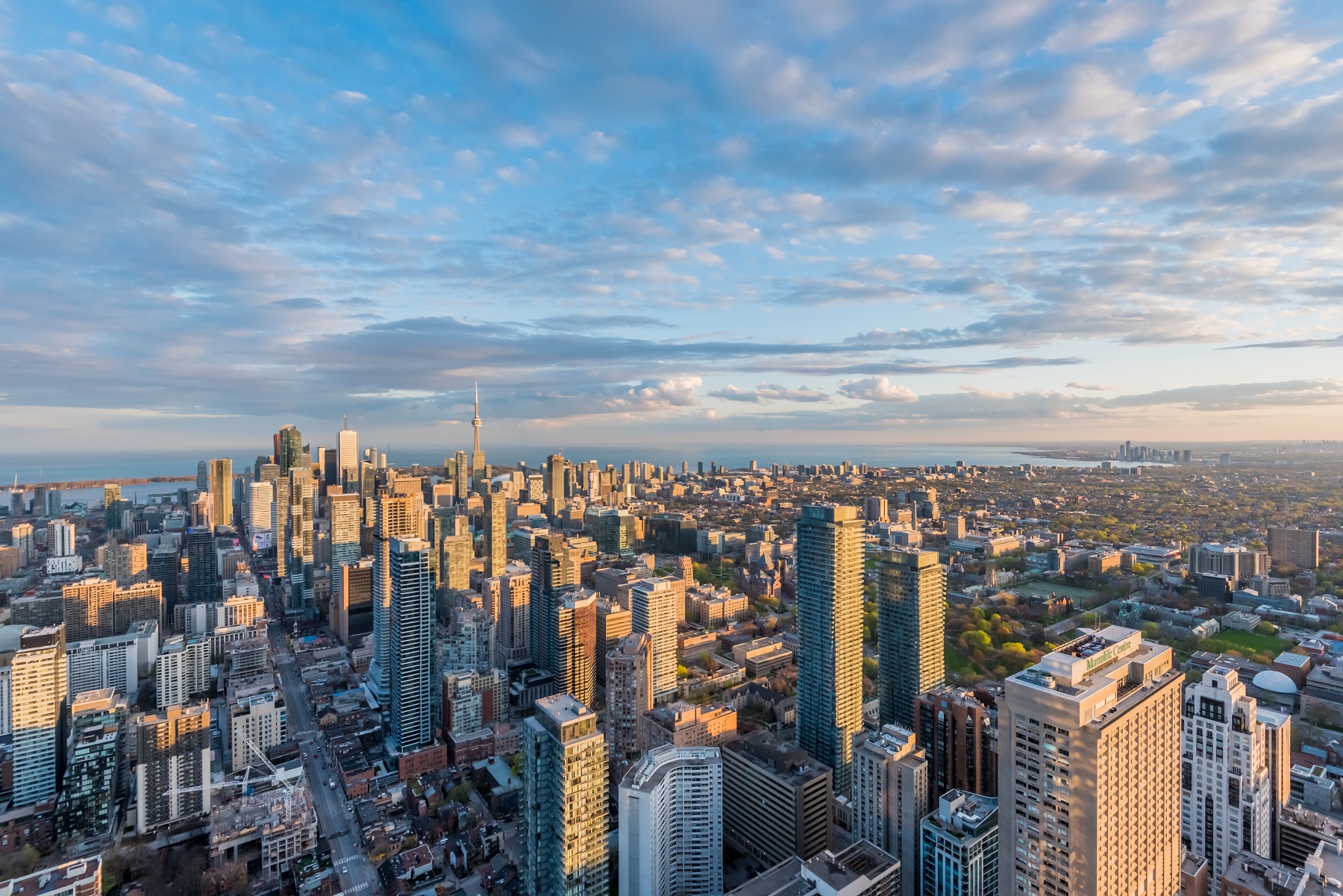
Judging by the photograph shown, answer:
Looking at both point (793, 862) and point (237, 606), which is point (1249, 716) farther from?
point (237, 606)

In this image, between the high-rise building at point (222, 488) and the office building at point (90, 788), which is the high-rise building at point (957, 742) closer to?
the office building at point (90, 788)

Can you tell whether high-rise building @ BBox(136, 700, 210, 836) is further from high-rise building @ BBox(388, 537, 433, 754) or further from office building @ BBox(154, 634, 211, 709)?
office building @ BBox(154, 634, 211, 709)

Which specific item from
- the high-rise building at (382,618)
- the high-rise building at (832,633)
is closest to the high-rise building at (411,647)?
the high-rise building at (382,618)

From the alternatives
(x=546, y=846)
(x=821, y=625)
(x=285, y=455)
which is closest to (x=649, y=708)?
(x=821, y=625)

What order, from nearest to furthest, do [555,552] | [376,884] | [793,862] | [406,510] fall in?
[793,862], [376,884], [555,552], [406,510]

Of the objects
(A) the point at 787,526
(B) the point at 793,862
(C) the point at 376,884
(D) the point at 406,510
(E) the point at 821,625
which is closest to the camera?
(B) the point at 793,862

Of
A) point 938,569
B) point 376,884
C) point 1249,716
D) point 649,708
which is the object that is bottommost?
point 376,884
